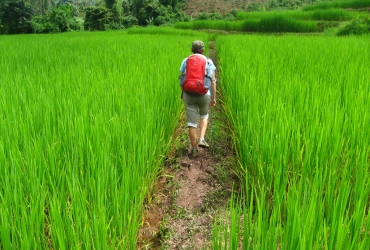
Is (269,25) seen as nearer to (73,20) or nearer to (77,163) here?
(77,163)

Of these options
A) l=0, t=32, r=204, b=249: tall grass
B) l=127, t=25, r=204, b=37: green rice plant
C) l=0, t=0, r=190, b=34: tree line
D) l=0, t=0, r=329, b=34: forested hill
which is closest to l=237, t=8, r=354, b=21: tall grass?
l=127, t=25, r=204, b=37: green rice plant

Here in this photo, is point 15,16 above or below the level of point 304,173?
above

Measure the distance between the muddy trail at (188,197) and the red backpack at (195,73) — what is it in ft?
2.17

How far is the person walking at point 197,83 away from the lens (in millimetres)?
2859

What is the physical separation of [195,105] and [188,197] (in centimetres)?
109

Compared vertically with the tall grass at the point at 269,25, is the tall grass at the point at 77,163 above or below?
below

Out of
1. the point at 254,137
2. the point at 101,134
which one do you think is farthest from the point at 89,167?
the point at 254,137

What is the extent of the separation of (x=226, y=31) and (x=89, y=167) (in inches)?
642

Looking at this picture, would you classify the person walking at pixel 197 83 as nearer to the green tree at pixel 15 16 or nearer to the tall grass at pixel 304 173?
the tall grass at pixel 304 173

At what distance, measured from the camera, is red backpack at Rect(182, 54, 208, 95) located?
2.85 meters

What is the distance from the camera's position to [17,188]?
132 centimetres

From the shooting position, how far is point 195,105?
315cm

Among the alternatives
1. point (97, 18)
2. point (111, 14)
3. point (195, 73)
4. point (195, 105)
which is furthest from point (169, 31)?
point (195, 73)

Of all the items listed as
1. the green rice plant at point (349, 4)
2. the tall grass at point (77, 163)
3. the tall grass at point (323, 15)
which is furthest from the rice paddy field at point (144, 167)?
the green rice plant at point (349, 4)
